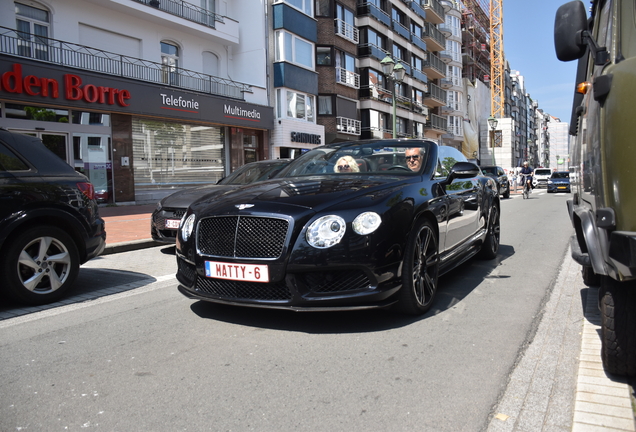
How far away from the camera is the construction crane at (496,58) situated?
263ft

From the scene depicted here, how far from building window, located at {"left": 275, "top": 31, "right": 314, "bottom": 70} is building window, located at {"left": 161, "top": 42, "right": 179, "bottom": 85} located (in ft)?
19.7

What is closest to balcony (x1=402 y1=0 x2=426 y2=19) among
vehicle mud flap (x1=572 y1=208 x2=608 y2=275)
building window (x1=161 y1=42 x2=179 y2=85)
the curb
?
building window (x1=161 y1=42 x2=179 y2=85)

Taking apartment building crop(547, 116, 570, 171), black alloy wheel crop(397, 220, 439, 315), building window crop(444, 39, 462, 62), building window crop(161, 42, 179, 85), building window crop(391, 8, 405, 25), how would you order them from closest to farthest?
black alloy wheel crop(397, 220, 439, 315) → building window crop(161, 42, 179, 85) → building window crop(391, 8, 405, 25) → building window crop(444, 39, 462, 62) → apartment building crop(547, 116, 570, 171)

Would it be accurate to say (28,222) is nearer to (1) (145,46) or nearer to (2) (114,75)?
(2) (114,75)

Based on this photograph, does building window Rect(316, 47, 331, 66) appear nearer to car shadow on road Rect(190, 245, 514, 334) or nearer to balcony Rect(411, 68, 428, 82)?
balcony Rect(411, 68, 428, 82)

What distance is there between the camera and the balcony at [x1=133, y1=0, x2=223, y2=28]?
64.8 ft

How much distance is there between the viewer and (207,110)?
69.5 feet

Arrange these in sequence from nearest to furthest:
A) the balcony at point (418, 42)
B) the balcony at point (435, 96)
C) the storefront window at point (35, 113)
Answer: the storefront window at point (35, 113)
the balcony at point (418, 42)
the balcony at point (435, 96)

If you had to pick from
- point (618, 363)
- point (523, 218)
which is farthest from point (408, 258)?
point (523, 218)

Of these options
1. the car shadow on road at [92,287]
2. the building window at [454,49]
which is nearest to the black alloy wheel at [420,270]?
the car shadow on road at [92,287]

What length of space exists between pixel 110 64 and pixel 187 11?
16.7ft

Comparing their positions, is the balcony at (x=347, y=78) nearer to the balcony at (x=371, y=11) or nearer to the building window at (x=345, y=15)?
the building window at (x=345, y=15)

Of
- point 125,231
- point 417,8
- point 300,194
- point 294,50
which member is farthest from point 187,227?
point 417,8

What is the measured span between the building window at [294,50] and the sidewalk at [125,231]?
44.3 ft
